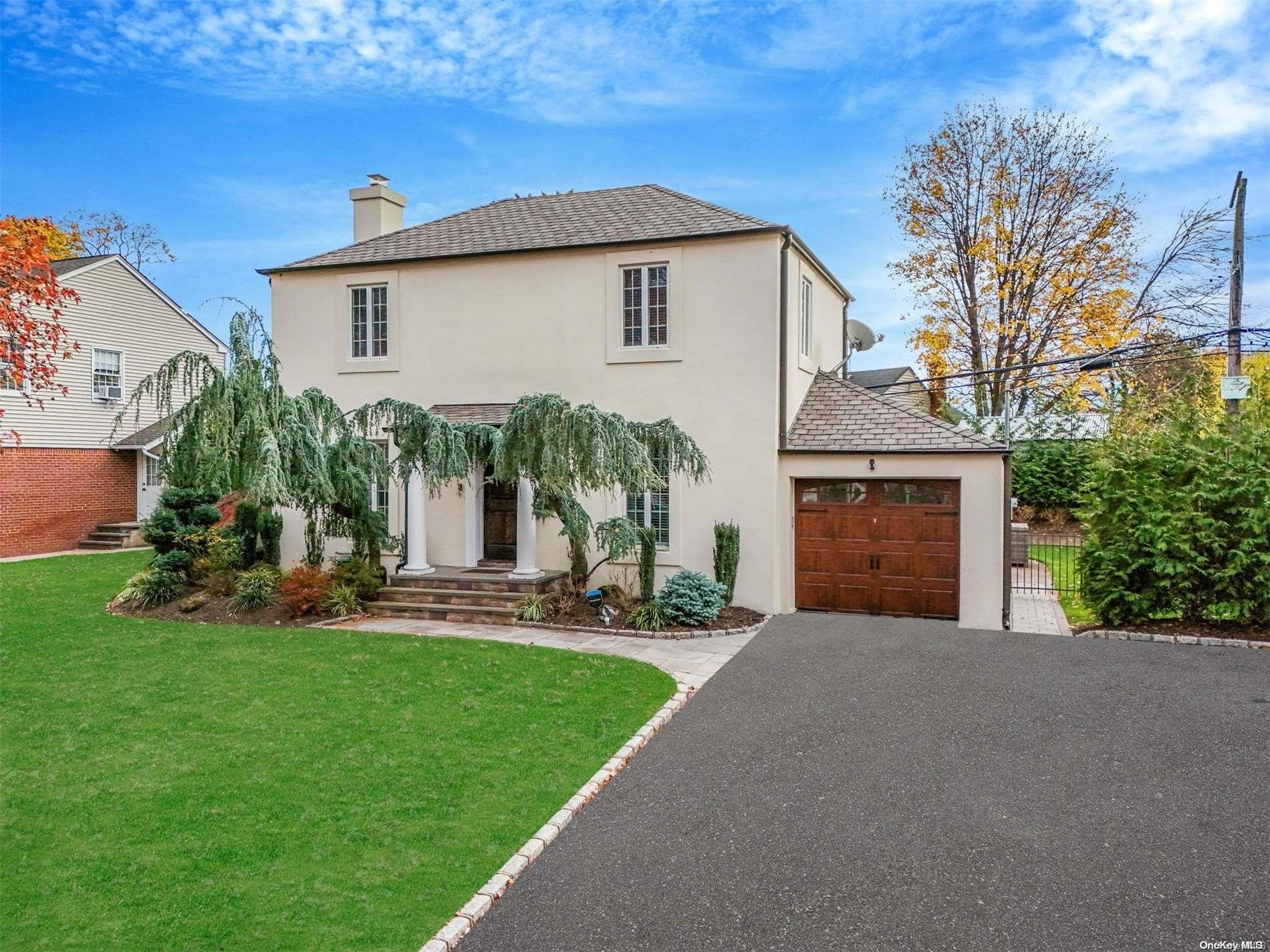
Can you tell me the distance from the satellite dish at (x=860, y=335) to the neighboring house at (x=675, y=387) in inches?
97.9

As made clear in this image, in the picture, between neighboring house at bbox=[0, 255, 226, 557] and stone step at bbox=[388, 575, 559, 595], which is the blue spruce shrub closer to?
stone step at bbox=[388, 575, 559, 595]

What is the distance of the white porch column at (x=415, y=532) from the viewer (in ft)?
44.6

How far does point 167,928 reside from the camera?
4094 millimetres

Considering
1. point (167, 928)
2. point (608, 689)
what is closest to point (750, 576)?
point (608, 689)

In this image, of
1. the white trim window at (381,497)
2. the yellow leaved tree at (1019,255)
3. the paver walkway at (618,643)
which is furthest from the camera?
the yellow leaved tree at (1019,255)

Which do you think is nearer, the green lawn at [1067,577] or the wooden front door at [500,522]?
the green lawn at [1067,577]

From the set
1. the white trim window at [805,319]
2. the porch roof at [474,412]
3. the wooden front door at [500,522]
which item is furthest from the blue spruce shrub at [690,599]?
the white trim window at [805,319]

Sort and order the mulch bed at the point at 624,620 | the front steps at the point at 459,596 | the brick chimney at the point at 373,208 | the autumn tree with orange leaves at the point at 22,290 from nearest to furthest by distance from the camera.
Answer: the autumn tree with orange leaves at the point at 22,290
the mulch bed at the point at 624,620
the front steps at the point at 459,596
the brick chimney at the point at 373,208

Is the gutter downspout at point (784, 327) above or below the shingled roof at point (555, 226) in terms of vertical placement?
below

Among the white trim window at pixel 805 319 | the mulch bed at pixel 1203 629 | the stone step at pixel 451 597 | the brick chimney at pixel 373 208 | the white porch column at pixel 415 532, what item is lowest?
the mulch bed at pixel 1203 629

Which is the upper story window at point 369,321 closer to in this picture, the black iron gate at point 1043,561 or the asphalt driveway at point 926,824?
the asphalt driveway at point 926,824

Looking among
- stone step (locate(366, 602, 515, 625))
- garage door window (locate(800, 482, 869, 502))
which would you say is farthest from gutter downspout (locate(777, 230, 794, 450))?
stone step (locate(366, 602, 515, 625))

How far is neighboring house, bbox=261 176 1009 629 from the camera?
41.4 feet

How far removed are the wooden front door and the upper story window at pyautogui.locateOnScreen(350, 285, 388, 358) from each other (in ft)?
10.6
